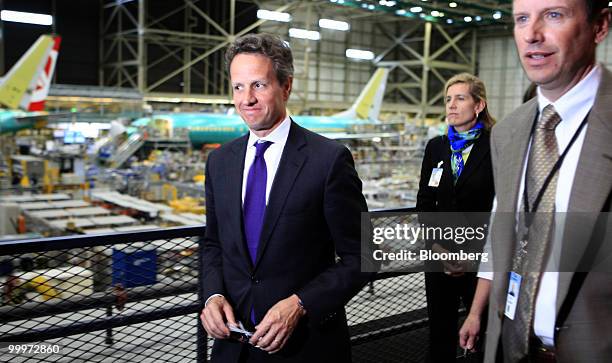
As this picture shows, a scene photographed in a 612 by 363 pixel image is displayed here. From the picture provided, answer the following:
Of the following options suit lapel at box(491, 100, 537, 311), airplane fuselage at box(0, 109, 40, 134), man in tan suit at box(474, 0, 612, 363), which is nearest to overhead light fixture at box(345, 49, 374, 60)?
airplane fuselage at box(0, 109, 40, 134)

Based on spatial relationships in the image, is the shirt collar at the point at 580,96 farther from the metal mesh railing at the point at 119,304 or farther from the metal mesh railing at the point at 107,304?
the metal mesh railing at the point at 107,304

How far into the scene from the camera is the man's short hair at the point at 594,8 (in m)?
1.33

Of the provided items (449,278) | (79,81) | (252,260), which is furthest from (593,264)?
(79,81)

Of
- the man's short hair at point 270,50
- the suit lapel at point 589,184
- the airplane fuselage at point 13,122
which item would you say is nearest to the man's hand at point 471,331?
the suit lapel at point 589,184

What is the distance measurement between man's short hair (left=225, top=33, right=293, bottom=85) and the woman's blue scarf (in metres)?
1.22

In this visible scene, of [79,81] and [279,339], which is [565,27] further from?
[79,81]

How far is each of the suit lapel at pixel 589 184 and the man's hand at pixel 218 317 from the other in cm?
103

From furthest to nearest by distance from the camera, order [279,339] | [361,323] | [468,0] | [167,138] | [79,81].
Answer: [79,81] → [468,0] → [167,138] → [361,323] → [279,339]

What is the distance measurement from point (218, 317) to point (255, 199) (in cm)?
42

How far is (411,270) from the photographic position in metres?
3.30

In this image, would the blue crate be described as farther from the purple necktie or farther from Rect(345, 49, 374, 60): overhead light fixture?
→ Rect(345, 49, 374, 60): overhead light fixture

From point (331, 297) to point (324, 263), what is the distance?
15 centimetres

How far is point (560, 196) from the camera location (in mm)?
1375

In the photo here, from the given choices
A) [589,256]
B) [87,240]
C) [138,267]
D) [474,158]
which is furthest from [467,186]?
[87,240]
